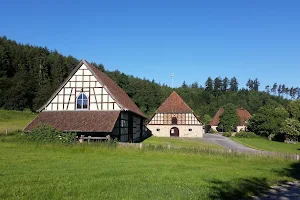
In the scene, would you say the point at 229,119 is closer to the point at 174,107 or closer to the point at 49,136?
the point at 174,107

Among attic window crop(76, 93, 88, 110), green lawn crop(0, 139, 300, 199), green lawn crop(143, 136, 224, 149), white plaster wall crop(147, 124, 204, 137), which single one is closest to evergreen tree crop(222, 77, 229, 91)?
white plaster wall crop(147, 124, 204, 137)

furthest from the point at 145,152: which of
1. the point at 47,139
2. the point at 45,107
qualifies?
the point at 45,107

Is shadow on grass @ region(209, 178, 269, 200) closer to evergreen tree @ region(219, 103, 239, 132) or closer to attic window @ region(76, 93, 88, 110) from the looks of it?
attic window @ region(76, 93, 88, 110)

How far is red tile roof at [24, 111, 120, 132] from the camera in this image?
2916cm

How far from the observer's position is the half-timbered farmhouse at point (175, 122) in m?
56.1

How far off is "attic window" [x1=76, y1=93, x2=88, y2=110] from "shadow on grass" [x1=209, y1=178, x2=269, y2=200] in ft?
74.8

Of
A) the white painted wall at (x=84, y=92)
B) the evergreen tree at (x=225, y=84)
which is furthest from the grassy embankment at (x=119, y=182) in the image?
the evergreen tree at (x=225, y=84)

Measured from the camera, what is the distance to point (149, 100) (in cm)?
10231

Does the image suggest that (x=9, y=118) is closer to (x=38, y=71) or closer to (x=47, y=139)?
(x=47, y=139)

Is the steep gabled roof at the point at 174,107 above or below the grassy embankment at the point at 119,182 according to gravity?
above

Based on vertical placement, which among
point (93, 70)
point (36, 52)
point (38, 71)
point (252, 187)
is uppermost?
point (36, 52)

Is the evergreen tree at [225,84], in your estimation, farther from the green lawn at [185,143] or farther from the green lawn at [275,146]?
the green lawn at [185,143]

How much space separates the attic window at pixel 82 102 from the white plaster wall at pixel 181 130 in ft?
83.3

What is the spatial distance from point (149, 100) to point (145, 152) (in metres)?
80.2
